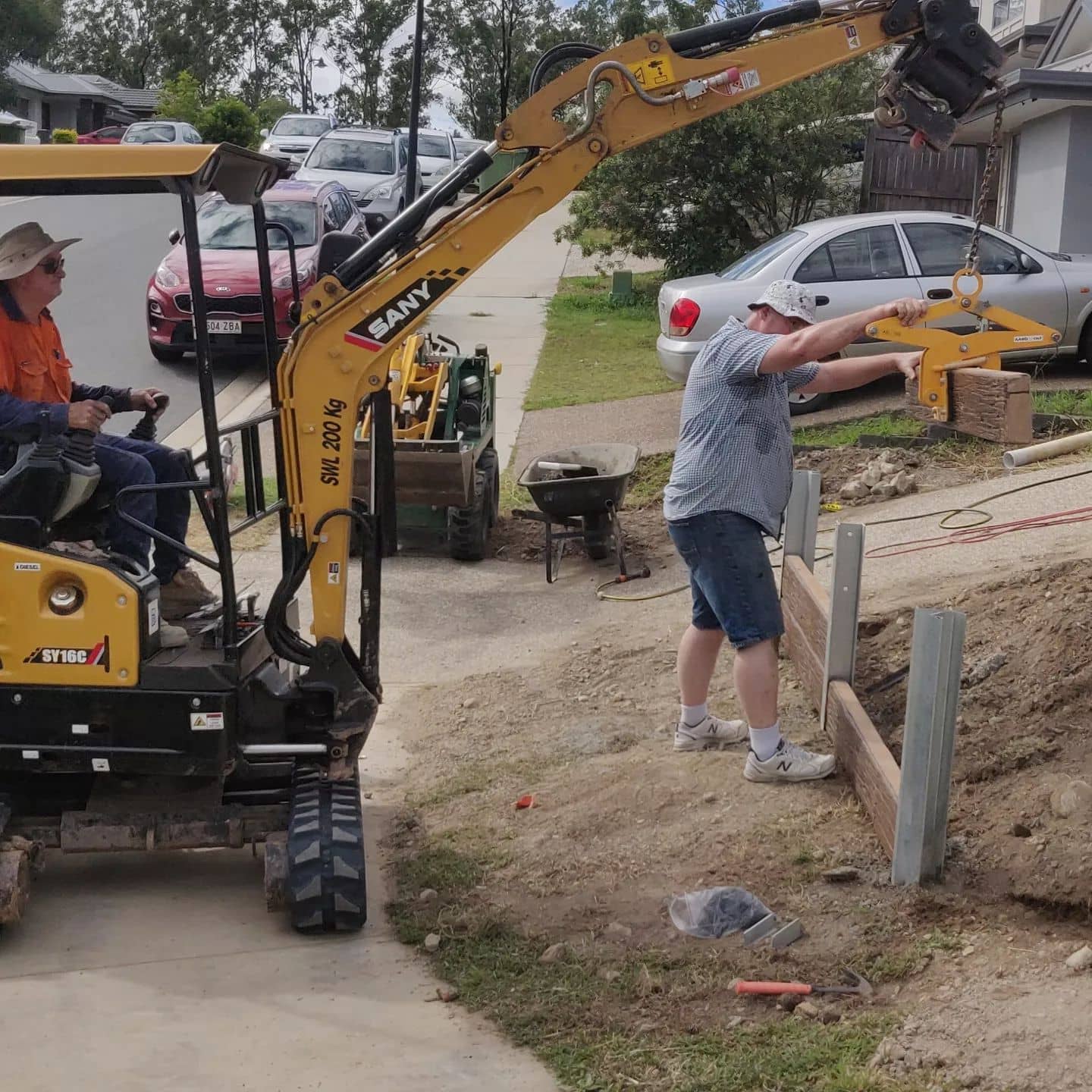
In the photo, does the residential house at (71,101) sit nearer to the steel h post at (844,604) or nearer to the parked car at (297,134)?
the parked car at (297,134)

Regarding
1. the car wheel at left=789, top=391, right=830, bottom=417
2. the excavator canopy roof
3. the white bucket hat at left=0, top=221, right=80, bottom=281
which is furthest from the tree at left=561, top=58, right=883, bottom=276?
the excavator canopy roof

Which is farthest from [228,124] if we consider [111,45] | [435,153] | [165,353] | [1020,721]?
[111,45]

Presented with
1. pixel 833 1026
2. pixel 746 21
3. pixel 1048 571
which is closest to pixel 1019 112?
pixel 1048 571

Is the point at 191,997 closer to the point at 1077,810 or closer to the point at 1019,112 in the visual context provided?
the point at 1077,810

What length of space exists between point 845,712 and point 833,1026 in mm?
1966

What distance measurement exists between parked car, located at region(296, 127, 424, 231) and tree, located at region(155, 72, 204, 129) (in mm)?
19765

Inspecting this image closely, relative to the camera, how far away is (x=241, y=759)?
5430mm

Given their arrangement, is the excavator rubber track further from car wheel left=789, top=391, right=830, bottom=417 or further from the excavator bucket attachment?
car wheel left=789, top=391, right=830, bottom=417

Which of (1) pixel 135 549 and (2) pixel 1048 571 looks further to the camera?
(2) pixel 1048 571

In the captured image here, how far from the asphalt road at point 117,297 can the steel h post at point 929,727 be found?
3.70 metres

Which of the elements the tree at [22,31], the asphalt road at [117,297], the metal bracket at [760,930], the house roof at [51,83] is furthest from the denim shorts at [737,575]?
the house roof at [51,83]

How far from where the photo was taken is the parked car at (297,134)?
35.0 m

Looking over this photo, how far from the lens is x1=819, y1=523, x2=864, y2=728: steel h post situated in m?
6.16

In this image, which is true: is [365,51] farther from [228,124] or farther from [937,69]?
[937,69]
